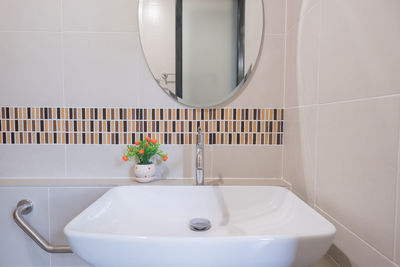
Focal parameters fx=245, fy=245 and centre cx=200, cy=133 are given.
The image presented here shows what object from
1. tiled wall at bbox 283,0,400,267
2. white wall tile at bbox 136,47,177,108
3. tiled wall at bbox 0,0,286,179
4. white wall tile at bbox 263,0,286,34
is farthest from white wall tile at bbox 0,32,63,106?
tiled wall at bbox 283,0,400,267

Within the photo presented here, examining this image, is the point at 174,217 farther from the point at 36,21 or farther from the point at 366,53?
the point at 36,21

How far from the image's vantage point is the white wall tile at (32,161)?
1059 mm

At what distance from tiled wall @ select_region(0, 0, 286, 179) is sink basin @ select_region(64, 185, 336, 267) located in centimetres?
19

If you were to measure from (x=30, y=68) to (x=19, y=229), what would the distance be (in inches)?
26.0

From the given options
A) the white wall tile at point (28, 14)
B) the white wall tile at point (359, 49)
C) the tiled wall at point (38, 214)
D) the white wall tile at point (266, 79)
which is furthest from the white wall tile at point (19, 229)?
the white wall tile at point (359, 49)

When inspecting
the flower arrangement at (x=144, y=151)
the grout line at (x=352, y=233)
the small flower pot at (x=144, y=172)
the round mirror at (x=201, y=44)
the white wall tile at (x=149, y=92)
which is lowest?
the grout line at (x=352, y=233)

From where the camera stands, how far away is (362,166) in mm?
570

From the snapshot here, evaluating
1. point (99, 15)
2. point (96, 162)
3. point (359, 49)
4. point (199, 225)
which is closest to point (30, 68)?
point (99, 15)

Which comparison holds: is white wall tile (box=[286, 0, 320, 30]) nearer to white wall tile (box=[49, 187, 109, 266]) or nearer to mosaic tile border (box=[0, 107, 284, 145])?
mosaic tile border (box=[0, 107, 284, 145])

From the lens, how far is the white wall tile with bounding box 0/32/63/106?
1040mm

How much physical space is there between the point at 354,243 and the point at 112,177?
35.6 inches

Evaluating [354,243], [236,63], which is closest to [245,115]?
[236,63]

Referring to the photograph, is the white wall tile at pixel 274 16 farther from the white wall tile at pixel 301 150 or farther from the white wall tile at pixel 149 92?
the white wall tile at pixel 149 92

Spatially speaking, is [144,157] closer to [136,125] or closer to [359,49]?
[136,125]
